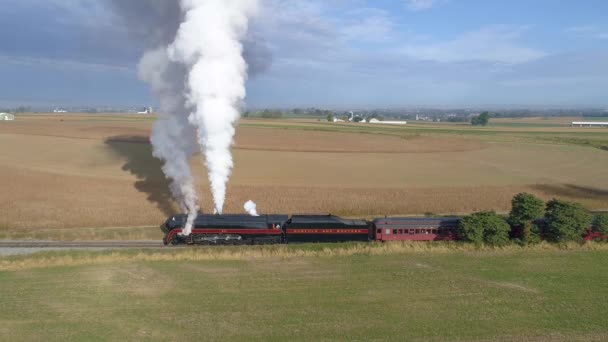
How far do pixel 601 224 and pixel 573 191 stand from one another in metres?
19.1

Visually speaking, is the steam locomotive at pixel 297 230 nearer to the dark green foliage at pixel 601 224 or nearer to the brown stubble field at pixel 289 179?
the brown stubble field at pixel 289 179

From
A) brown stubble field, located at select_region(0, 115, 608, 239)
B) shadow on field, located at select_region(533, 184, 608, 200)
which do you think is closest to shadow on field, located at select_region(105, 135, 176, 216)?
brown stubble field, located at select_region(0, 115, 608, 239)

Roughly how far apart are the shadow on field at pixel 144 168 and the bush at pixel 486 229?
751 inches

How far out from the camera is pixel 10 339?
14562 millimetres

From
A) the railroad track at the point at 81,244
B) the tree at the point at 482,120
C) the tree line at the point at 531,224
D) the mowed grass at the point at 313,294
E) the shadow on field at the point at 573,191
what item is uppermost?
the tree at the point at 482,120

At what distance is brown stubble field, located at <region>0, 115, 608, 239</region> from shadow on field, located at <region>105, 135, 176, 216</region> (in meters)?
0.12

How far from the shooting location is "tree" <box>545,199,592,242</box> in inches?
1023

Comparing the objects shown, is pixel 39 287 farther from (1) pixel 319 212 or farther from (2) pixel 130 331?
(1) pixel 319 212

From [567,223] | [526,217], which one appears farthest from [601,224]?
[526,217]

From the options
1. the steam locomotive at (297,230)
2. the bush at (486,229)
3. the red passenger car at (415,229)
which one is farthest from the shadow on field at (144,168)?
the bush at (486,229)

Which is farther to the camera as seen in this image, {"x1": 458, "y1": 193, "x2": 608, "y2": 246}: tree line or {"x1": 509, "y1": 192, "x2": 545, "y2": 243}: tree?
{"x1": 509, "y1": 192, "x2": 545, "y2": 243}: tree

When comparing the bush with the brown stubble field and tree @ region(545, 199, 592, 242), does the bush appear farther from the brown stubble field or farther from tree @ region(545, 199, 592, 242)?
the brown stubble field

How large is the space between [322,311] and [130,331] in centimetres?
616

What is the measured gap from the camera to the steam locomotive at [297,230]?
2577 centimetres
